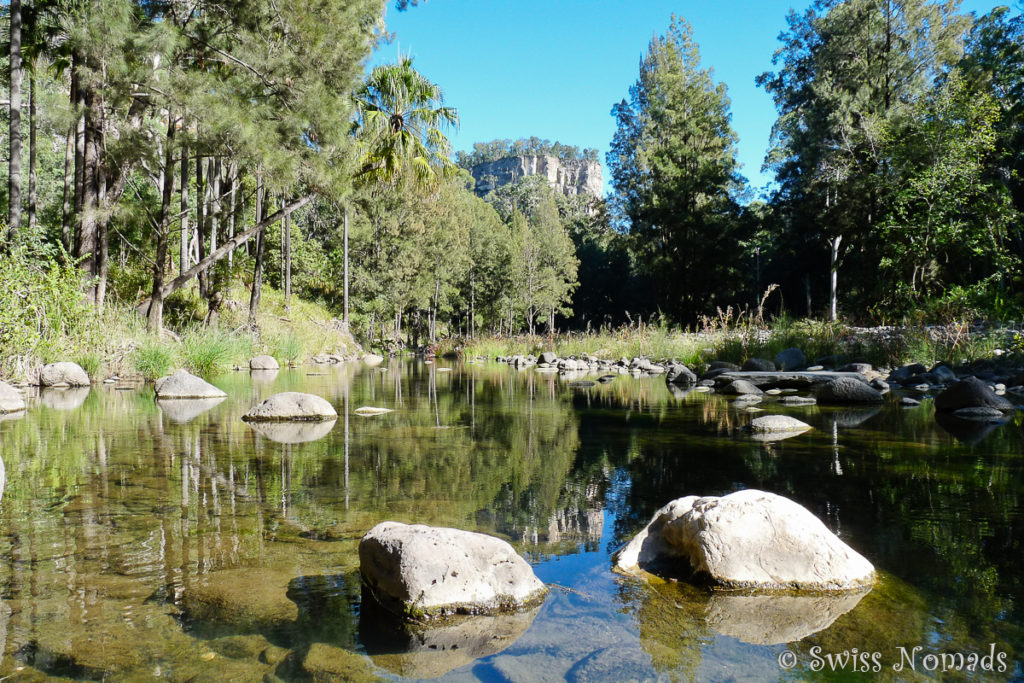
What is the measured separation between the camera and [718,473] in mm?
4305

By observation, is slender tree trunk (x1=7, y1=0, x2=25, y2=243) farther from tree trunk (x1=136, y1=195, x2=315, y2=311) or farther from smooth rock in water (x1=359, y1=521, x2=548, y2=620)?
smooth rock in water (x1=359, y1=521, x2=548, y2=620)

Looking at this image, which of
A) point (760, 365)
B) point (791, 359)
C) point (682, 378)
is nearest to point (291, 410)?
point (682, 378)

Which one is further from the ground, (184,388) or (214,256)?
(214,256)

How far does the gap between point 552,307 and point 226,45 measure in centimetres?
2606

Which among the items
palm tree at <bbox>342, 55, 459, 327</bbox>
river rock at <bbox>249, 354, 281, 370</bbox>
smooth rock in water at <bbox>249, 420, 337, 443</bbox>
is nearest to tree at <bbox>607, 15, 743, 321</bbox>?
palm tree at <bbox>342, 55, 459, 327</bbox>

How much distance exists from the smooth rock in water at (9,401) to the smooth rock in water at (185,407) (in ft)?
4.24

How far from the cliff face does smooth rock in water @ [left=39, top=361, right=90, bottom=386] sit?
111 meters

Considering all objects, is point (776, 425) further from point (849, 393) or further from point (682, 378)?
point (682, 378)

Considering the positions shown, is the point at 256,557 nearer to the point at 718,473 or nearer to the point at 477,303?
the point at 718,473

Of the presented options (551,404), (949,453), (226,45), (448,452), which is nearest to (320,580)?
(448,452)

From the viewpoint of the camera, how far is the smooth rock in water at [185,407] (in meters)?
6.64

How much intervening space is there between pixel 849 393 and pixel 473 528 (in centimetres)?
683

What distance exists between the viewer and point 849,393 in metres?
8.39

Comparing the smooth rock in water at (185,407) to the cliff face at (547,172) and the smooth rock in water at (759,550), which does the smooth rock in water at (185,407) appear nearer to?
the smooth rock in water at (759,550)
